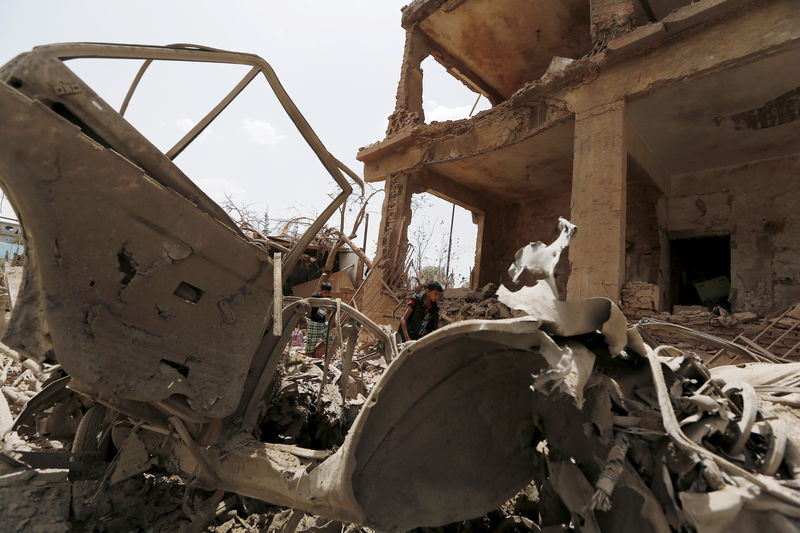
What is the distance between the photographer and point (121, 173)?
133 centimetres

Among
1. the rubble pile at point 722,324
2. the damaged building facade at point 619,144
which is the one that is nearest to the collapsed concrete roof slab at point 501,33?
the damaged building facade at point 619,144

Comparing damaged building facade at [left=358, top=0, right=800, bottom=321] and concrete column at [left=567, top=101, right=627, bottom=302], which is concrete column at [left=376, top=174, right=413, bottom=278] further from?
concrete column at [left=567, top=101, right=627, bottom=302]

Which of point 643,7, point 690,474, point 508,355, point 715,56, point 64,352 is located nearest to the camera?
point 690,474

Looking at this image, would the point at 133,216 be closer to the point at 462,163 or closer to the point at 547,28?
the point at 462,163

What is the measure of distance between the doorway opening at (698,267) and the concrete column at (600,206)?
4.56 m

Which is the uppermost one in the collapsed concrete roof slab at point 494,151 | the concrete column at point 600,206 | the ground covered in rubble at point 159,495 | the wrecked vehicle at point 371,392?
the collapsed concrete roof slab at point 494,151

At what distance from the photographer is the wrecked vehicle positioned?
0.99 m

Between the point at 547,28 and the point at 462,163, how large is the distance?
3155 mm

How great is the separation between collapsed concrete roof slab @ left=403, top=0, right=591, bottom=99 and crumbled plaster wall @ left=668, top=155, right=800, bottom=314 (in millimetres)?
3924

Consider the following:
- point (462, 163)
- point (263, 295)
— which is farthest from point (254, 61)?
point (462, 163)

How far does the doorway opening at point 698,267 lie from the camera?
841 cm

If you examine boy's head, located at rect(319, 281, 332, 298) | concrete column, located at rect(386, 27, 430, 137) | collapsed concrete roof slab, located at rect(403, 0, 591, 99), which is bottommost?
boy's head, located at rect(319, 281, 332, 298)

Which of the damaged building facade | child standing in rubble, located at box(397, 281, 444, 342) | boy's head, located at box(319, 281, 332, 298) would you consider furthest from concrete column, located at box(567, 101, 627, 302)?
boy's head, located at box(319, 281, 332, 298)

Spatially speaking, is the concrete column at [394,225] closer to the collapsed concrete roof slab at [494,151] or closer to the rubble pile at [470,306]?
the collapsed concrete roof slab at [494,151]
